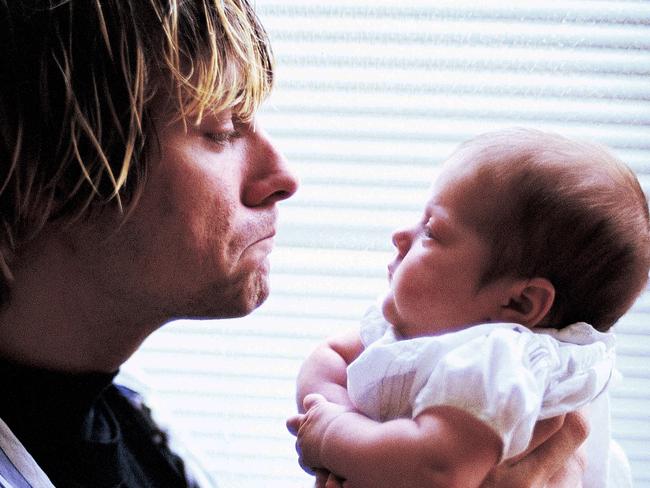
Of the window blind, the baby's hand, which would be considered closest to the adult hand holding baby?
the baby's hand

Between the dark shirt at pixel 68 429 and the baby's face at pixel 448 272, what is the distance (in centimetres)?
47

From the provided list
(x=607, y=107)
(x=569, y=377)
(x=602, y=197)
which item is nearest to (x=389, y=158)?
(x=607, y=107)

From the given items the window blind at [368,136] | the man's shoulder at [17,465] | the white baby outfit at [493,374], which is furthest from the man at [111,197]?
the window blind at [368,136]

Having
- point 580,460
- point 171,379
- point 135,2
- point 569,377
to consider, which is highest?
point 135,2

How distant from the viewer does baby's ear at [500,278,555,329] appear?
3.30ft

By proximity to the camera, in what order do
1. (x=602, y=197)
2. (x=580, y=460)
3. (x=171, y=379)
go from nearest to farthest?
1. (x=602, y=197)
2. (x=580, y=460)
3. (x=171, y=379)

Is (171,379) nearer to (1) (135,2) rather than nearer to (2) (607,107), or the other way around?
(1) (135,2)

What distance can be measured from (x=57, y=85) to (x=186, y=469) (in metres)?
0.65

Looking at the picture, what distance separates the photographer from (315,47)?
147 cm

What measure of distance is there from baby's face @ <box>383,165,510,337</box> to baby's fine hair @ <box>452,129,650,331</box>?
2 cm

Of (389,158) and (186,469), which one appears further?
(389,158)

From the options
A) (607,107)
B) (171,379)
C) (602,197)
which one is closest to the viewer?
(602,197)

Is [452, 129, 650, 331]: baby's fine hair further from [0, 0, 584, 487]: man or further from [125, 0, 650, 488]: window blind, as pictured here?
A: [125, 0, 650, 488]: window blind

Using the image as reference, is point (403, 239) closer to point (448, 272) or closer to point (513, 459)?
point (448, 272)
